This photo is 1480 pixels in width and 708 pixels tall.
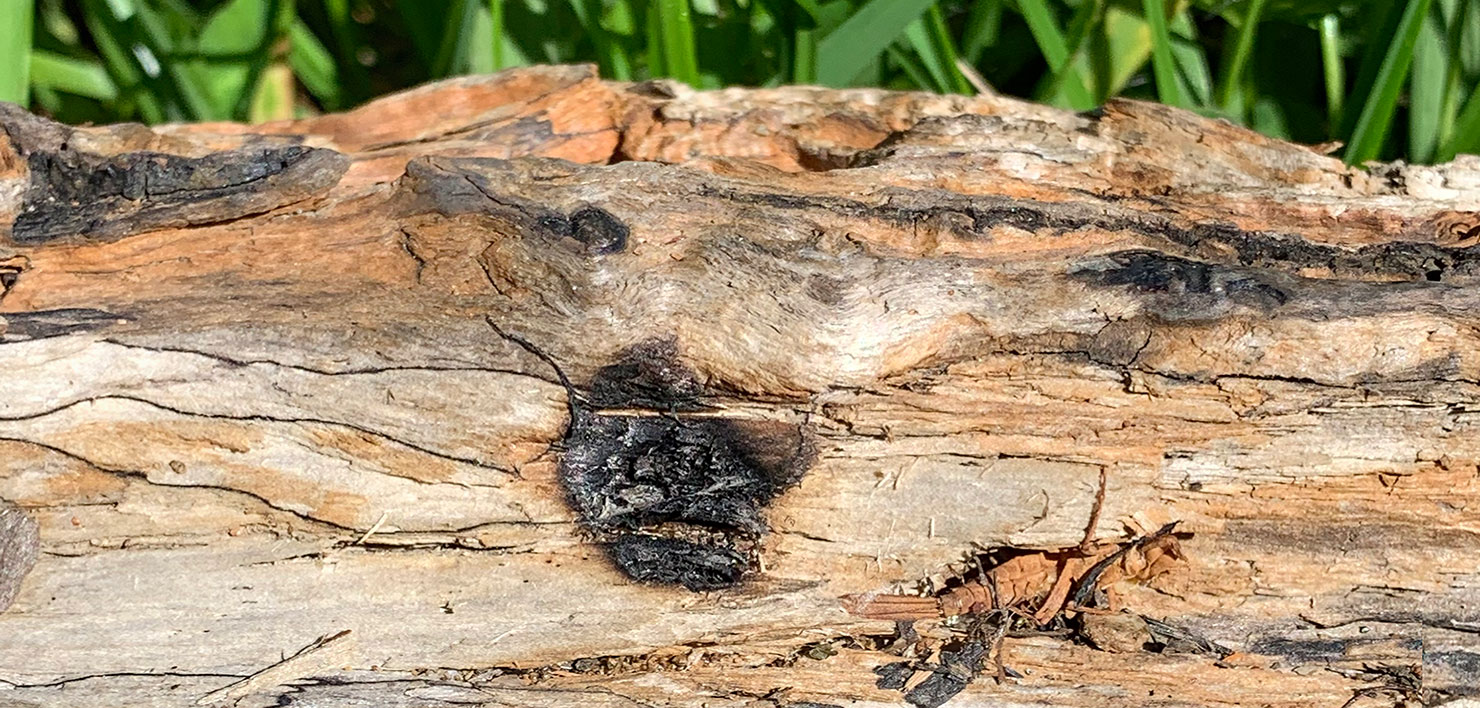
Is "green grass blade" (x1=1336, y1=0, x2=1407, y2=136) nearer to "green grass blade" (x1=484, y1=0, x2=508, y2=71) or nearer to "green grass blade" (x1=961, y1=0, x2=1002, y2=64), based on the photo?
"green grass blade" (x1=961, y1=0, x2=1002, y2=64)

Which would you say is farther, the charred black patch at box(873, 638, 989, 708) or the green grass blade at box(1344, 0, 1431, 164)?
the green grass blade at box(1344, 0, 1431, 164)

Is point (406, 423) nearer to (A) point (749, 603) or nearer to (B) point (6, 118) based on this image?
(A) point (749, 603)

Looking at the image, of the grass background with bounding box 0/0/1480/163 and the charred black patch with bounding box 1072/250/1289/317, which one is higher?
the grass background with bounding box 0/0/1480/163

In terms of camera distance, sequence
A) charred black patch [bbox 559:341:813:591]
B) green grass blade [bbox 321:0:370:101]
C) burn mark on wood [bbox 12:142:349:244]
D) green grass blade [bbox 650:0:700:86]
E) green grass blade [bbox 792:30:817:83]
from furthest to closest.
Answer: green grass blade [bbox 321:0:370:101]
green grass blade [bbox 792:30:817:83]
green grass blade [bbox 650:0:700:86]
burn mark on wood [bbox 12:142:349:244]
charred black patch [bbox 559:341:813:591]

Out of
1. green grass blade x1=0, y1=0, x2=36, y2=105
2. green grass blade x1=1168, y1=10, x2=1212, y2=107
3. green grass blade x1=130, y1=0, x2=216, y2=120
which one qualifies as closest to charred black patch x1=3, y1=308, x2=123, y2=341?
green grass blade x1=0, y1=0, x2=36, y2=105

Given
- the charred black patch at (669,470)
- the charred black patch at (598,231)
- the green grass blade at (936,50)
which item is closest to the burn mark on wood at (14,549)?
the charred black patch at (669,470)

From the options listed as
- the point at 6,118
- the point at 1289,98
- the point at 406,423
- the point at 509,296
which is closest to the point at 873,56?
the point at 1289,98

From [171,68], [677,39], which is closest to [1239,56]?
[677,39]
